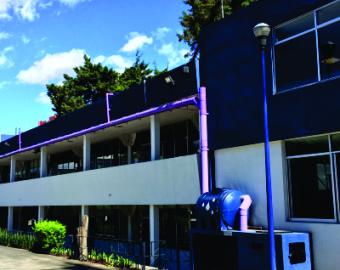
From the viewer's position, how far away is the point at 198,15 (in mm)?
41281

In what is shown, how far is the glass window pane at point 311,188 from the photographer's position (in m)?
11.8

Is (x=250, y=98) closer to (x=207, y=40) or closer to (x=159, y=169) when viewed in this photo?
(x=207, y=40)

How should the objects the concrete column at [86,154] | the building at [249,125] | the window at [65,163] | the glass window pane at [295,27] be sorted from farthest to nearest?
1. the window at [65,163]
2. the concrete column at [86,154]
3. the glass window pane at [295,27]
4. the building at [249,125]

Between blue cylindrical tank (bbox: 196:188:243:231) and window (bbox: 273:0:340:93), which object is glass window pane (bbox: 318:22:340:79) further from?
blue cylindrical tank (bbox: 196:188:243:231)

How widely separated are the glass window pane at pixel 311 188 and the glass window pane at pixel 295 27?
337cm

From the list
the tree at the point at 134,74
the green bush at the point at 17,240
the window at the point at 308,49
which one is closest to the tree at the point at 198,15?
the tree at the point at 134,74

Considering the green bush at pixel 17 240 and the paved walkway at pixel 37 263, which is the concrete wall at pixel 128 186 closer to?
the green bush at pixel 17 240

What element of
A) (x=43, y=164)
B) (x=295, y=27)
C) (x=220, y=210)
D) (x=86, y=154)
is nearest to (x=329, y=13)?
(x=295, y=27)

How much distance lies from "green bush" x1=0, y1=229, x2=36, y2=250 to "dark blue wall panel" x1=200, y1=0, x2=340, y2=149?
45.7 ft

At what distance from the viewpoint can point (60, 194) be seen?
26453mm

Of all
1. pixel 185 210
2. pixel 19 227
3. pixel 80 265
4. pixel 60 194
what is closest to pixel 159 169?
pixel 185 210

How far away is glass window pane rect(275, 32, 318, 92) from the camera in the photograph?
12.4 m

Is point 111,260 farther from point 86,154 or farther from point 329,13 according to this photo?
point 329,13

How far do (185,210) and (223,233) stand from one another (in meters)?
7.57
